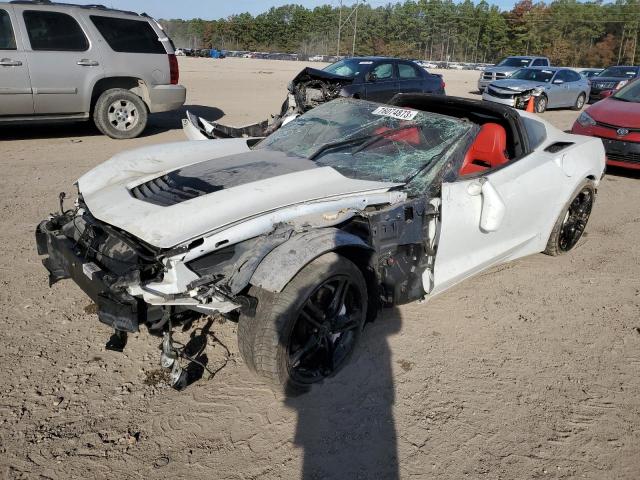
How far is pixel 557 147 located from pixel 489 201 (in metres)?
1.55

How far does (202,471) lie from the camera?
2436 mm

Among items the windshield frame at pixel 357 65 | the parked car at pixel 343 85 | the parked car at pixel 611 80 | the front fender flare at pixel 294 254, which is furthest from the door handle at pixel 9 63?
the parked car at pixel 611 80

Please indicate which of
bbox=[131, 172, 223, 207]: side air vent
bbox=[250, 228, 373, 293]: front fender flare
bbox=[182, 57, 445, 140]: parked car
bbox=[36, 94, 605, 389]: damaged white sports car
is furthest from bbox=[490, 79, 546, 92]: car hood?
bbox=[250, 228, 373, 293]: front fender flare

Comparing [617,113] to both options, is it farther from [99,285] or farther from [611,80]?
[611,80]

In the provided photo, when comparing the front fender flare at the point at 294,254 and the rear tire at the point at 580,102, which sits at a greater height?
the front fender flare at the point at 294,254

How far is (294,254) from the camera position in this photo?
2699mm

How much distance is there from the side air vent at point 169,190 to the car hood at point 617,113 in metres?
7.19

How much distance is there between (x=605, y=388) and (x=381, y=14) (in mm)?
103705

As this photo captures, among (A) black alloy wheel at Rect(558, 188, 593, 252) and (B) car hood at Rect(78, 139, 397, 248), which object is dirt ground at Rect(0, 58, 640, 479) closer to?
(A) black alloy wheel at Rect(558, 188, 593, 252)

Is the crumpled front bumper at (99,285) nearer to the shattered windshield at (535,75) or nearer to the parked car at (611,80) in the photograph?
the shattered windshield at (535,75)

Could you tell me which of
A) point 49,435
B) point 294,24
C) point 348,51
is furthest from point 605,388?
point 294,24

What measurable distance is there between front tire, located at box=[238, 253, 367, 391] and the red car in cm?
668

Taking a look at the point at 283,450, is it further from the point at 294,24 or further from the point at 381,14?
the point at 381,14

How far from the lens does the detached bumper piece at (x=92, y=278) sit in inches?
102
